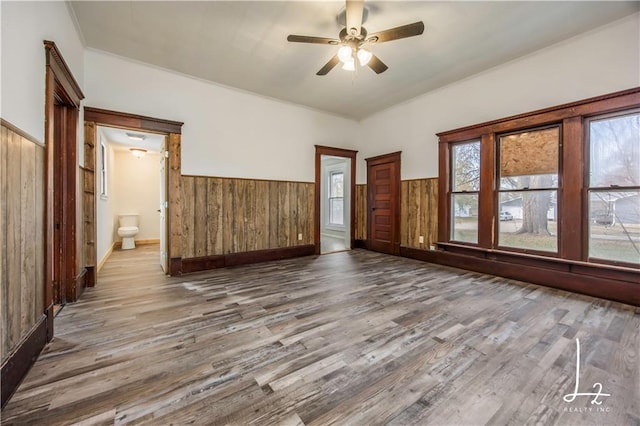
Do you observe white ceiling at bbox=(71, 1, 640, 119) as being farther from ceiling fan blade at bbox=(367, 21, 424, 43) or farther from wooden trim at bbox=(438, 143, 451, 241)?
wooden trim at bbox=(438, 143, 451, 241)

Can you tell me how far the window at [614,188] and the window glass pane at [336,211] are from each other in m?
5.83

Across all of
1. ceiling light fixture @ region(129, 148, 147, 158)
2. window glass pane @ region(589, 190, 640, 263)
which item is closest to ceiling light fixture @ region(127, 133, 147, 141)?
ceiling light fixture @ region(129, 148, 147, 158)

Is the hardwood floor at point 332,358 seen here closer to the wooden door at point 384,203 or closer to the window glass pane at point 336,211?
the wooden door at point 384,203

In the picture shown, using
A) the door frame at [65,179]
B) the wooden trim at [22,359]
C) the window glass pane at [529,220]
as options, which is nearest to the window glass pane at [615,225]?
the window glass pane at [529,220]

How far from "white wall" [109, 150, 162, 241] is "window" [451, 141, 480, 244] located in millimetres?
6581

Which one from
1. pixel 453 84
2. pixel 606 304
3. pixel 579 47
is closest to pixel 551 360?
pixel 606 304

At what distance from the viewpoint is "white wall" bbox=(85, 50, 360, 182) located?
A: 3.43 metres

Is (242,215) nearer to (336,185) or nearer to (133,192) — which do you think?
(133,192)

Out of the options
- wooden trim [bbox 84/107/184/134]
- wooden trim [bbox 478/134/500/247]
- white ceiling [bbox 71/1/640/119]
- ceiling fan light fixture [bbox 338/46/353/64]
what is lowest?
wooden trim [bbox 478/134/500/247]

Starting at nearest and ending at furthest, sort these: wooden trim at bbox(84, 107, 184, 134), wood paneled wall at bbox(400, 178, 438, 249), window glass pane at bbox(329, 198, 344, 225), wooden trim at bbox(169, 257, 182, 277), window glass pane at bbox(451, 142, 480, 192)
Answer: wooden trim at bbox(84, 107, 184, 134), wooden trim at bbox(169, 257, 182, 277), window glass pane at bbox(451, 142, 480, 192), wood paneled wall at bbox(400, 178, 438, 249), window glass pane at bbox(329, 198, 344, 225)

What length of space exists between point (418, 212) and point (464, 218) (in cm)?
78

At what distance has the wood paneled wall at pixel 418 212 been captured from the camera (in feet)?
14.8

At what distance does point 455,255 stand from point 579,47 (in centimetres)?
301

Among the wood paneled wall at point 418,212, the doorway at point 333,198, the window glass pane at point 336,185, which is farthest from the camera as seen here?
the window glass pane at point 336,185
